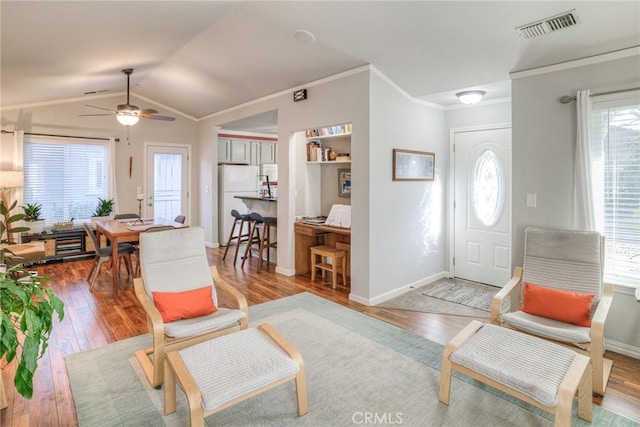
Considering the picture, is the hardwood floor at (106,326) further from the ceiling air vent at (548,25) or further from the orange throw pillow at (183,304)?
the ceiling air vent at (548,25)

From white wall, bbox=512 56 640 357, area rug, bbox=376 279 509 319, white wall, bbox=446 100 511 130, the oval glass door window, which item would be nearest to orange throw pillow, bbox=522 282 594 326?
white wall, bbox=512 56 640 357

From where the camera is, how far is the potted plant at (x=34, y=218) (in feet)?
18.5

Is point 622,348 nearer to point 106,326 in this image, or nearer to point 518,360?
point 518,360

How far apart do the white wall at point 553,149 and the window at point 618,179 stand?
14 centimetres

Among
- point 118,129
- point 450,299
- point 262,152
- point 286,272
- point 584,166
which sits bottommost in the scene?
point 450,299

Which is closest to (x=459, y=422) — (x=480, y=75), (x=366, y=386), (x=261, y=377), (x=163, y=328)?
(x=366, y=386)

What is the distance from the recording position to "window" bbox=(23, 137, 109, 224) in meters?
5.86

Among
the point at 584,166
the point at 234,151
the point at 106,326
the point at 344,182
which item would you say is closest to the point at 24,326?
the point at 106,326

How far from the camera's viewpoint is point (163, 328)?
7.48ft

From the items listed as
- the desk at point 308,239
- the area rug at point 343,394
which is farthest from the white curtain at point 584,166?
the desk at point 308,239

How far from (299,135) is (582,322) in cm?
398

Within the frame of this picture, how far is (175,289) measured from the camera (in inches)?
108

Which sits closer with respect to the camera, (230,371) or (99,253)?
(230,371)

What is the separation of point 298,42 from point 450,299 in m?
3.39
